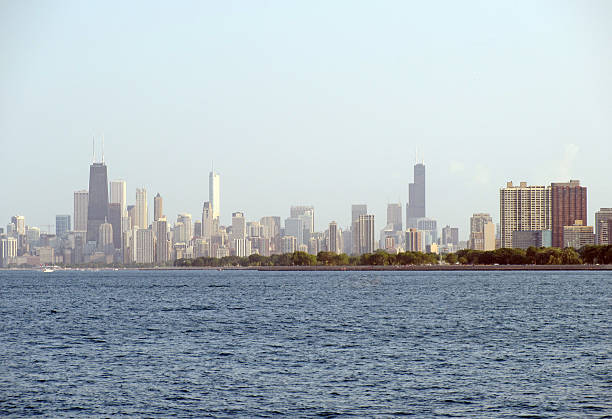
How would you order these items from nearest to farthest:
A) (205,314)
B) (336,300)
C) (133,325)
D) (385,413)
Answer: (385,413)
(133,325)
(205,314)
(336,300)

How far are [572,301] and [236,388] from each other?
273 feet

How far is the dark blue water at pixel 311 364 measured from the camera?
4222cm

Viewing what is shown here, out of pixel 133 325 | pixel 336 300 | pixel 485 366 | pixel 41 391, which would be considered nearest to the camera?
pixel 41 391

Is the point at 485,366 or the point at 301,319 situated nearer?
the point at 485,366

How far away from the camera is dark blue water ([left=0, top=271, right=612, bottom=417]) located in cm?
4222

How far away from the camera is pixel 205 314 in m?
98.2

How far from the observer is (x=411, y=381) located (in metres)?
48.2

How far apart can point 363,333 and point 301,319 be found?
54.7 ft

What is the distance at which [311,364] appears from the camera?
180 feet

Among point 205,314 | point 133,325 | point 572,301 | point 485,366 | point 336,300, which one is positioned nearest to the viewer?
point 485,366

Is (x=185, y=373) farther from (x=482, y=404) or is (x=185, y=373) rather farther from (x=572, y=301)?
(x=572, y=301)

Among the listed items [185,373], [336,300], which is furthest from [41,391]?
[336,300]

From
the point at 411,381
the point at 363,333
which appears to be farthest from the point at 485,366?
the point at 363,333

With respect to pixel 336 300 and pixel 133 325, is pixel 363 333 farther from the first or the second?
pixel 336 300
